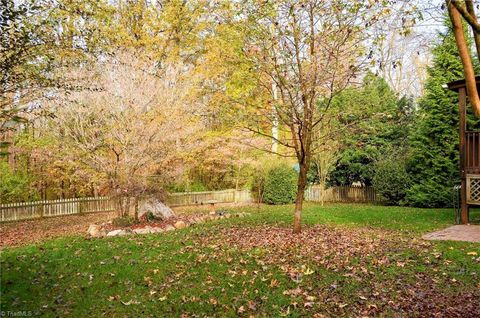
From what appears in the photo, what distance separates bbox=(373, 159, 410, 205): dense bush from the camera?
1677 cm

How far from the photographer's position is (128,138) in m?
10.5

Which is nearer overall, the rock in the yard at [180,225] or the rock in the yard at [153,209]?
the rock in the yard at [180,225]

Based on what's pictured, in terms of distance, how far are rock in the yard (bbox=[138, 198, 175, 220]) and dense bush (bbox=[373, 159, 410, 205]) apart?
31.8 ft

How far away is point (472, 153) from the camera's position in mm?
10477

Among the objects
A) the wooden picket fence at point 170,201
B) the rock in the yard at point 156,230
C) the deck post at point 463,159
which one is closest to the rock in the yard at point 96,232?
the rock in the yard at point 156,230

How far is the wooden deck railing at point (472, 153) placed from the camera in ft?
34.0

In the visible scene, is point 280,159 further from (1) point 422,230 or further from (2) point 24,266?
(2) point 24,266

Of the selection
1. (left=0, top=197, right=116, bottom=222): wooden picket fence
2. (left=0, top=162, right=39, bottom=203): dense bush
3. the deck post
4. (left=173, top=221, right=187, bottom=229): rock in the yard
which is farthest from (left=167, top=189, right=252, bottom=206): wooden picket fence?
the deck post

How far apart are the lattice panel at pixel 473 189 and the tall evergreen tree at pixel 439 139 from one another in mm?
5300

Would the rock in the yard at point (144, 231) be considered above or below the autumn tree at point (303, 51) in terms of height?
below

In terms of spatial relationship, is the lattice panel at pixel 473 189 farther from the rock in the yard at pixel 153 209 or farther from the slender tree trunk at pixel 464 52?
the rock in the yard at pixel 153 209

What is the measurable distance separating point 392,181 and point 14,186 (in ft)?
49.5

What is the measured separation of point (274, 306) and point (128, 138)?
720 cm

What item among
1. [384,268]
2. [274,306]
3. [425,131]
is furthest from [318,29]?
[425,131]
